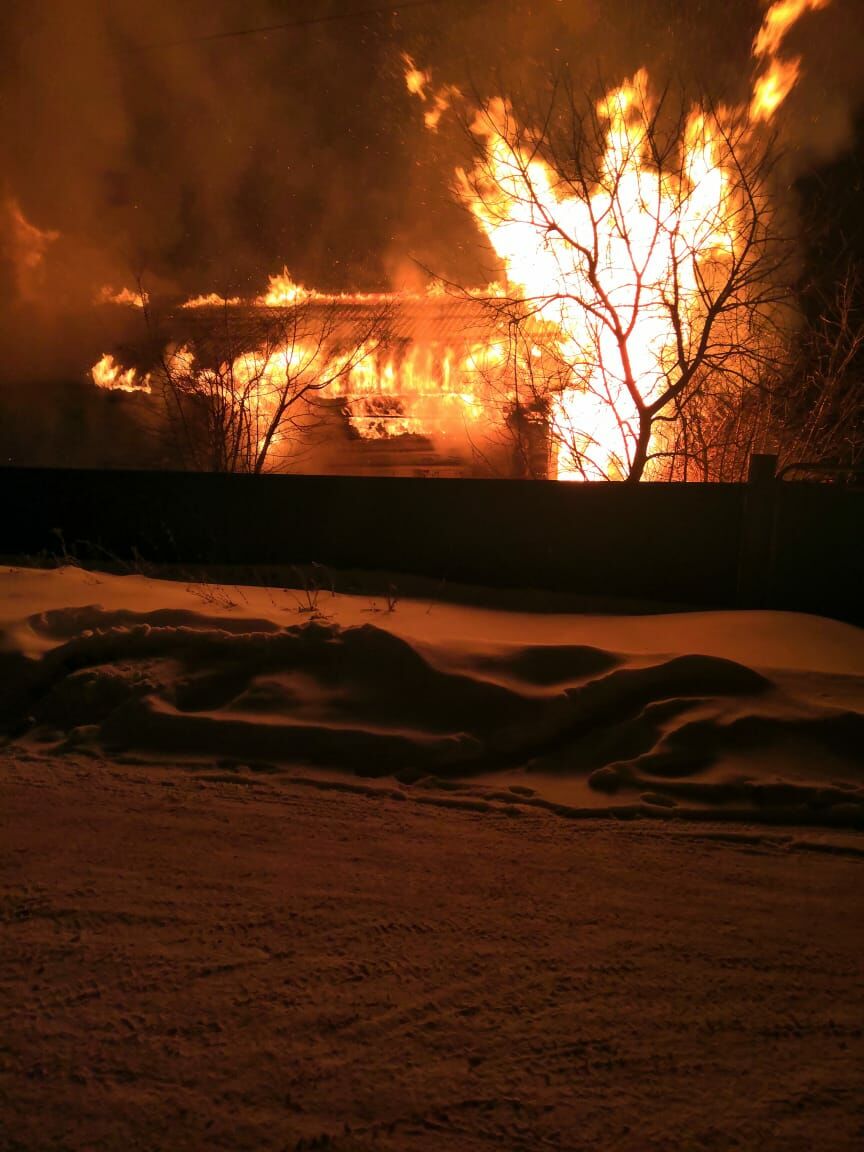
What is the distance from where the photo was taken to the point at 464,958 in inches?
112

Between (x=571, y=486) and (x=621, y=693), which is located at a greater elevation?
(x=571, y=486)

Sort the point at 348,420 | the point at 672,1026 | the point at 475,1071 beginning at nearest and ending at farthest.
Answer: the point at 475,1071 → the point at 672,1026 → the point at 348,420

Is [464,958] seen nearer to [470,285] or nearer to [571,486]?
[571,486]

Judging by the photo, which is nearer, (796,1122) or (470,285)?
(796,1122)

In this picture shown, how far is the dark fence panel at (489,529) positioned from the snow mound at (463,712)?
1653mm

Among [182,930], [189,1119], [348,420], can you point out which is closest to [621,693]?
[182,930]

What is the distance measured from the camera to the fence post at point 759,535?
25.5ft

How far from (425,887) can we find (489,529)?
5977 millimetres

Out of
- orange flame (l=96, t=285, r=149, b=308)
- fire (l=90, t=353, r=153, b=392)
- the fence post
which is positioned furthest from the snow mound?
orange flame (l=96, t=285, r=149, b=308)

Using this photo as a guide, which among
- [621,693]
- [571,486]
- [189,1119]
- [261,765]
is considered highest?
[571,486]

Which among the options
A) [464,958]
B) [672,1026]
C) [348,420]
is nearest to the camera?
[672,1026]

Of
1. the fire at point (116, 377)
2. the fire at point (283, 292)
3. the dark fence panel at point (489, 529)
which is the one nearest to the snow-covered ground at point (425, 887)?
the dark fence panel at point (489, 529)

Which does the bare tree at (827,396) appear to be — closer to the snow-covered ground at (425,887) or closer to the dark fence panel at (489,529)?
the dark fence panel at (489,529)

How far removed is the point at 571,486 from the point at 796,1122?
6785 mm
